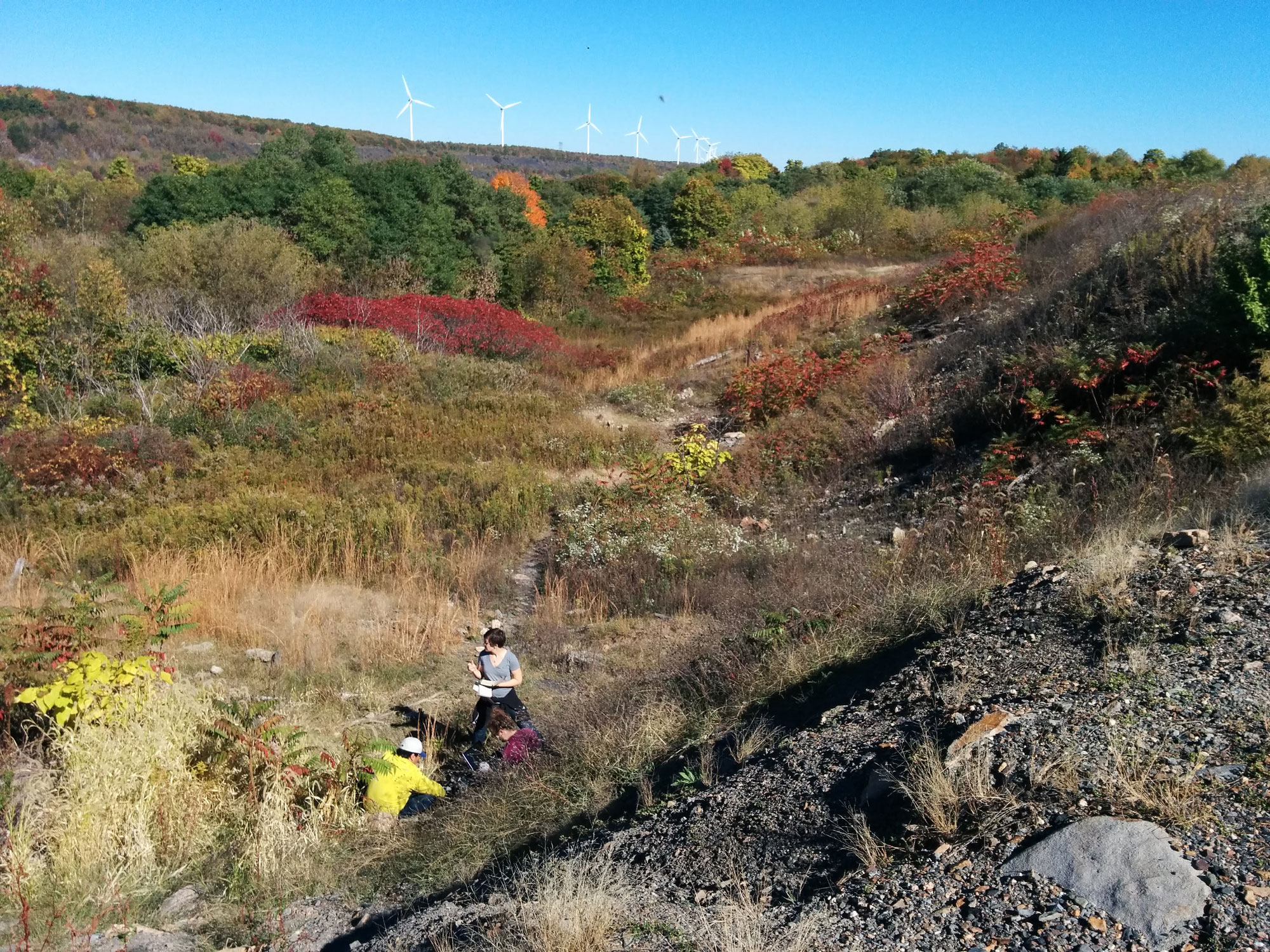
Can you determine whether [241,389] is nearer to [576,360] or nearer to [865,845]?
[576,360]

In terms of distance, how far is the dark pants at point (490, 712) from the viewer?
5.79m

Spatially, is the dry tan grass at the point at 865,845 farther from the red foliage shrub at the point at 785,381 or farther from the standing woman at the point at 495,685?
the red foliage shrub at the point at 785,381

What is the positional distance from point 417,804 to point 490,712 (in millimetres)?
1008

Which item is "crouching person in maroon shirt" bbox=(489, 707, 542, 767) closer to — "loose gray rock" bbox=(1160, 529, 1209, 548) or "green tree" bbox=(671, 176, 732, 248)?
"loose gray rock" bbox=(1160, 529, 1209, 548)

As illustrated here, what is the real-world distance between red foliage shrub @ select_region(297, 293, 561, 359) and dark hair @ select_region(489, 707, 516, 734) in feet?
43.6

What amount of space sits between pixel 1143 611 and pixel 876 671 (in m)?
1.34

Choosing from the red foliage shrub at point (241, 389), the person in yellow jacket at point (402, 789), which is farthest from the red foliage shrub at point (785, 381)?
the person in yellow jacket at point (402, 789)

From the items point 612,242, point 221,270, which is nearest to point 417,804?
point 221,270

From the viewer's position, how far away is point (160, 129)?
78875mm

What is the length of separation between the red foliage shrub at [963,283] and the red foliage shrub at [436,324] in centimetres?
753

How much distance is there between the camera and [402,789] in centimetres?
488

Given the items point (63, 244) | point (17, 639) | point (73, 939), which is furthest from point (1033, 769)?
point (63, 244)

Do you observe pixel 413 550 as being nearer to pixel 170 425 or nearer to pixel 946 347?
pixel 170 425

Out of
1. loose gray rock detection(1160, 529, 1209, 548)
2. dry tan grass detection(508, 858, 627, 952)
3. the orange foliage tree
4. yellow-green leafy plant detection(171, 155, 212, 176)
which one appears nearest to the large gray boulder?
dry tan grass detection(508, 858, 627, 952)
